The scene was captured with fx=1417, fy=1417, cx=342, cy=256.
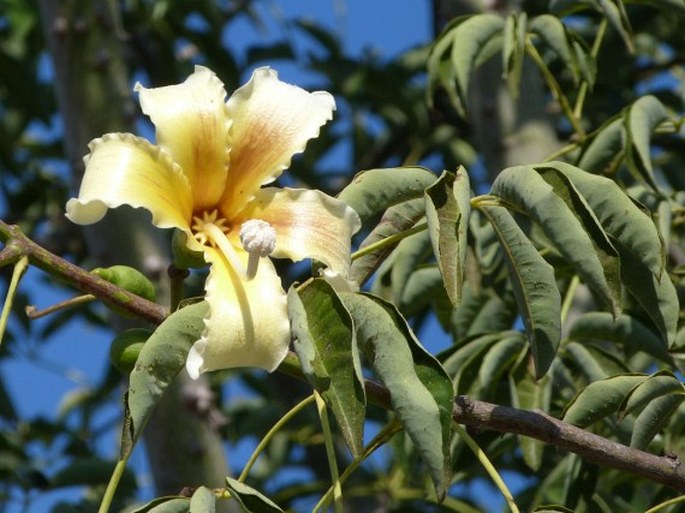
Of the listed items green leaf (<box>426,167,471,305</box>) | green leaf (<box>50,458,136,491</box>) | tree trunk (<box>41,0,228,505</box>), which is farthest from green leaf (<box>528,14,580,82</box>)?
green leaf (<box>50,458,136,491</box>)

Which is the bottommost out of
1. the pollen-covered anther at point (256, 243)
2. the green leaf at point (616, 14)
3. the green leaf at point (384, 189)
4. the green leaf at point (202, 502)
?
the green leaf at point (202, 502)

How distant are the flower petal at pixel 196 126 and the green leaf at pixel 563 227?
0.30m

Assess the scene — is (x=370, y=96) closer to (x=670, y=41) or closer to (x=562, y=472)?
(x=670, y=41)

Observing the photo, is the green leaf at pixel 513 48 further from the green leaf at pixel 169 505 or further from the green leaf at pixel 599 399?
the green leaf at pixel 169 505

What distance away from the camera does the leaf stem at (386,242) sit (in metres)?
1.41

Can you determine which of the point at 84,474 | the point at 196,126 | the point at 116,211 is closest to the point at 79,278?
the point at 196,126

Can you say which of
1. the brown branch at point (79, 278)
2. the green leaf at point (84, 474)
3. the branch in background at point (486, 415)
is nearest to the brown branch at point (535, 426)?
the branch in background at point (486, 415)

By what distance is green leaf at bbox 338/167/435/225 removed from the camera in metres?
1.41

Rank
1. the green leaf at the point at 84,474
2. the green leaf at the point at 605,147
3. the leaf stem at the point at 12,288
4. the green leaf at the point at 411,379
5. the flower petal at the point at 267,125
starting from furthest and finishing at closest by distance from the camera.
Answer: the green leaf at the point at 84,474 → the green leaf at the point at 605,147 → the flower petal at the point at 267,125 → the leaf stem at the point at 12,288 → the green leaf at the point at 411,379

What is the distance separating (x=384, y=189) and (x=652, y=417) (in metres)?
0.35

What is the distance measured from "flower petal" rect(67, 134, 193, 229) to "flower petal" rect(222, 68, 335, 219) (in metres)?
0.08

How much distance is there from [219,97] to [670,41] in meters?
1.91

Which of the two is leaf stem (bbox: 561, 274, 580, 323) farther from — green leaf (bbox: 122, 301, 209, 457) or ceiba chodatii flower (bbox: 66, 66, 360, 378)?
green leaf (bbox: 122, 301, 209, 457)

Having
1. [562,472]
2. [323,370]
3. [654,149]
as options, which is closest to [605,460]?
[323,370]
